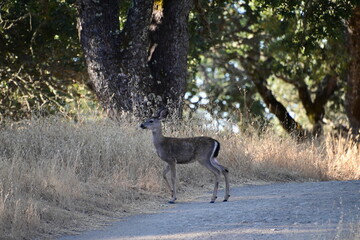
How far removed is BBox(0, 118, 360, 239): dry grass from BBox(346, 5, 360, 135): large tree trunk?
587 cm

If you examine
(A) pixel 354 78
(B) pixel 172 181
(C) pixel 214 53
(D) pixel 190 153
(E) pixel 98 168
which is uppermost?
(C) pixel 214 53

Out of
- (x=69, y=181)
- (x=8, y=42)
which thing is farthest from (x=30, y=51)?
(x=69, y=181)

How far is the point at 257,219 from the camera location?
30.1 feet

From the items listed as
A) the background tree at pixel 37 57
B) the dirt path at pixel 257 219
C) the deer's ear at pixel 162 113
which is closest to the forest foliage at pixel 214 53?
the background tree at pixel 37 57

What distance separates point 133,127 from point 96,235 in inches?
228

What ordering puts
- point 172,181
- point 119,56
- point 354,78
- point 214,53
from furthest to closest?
point 214,53 < point 354,78 < point 119,56 < point 172,181

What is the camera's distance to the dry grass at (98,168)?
9.64 m

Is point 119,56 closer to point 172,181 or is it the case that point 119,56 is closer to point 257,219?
point 172,181

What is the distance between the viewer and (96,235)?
902cm

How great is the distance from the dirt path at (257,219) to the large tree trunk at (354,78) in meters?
10.9

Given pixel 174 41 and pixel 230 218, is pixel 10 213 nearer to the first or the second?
pixel 230 218

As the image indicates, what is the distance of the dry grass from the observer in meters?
9.64

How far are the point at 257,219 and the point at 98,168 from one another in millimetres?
3938

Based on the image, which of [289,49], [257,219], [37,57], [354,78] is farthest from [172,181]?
[354,78]
